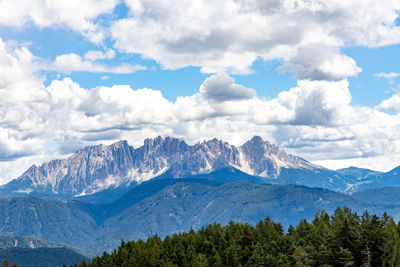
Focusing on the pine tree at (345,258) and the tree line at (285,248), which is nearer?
the pine tree at (345,258)

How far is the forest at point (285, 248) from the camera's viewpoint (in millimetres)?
135500

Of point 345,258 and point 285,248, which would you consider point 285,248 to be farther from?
point 345,258

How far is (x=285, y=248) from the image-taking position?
15750 cm

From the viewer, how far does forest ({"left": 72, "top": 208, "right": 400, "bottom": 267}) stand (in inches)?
5335

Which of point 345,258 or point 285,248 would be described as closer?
point 345,258

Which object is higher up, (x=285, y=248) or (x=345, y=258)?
(x=345, y=258)

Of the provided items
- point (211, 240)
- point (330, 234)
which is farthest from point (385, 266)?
point (211, 240)

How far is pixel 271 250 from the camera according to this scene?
158 m

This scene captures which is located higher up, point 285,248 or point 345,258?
point 345,258

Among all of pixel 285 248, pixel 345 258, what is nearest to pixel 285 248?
pixel 285 248

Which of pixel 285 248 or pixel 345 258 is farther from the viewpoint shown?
pixel 285 248

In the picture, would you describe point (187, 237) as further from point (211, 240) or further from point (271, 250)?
point (271, 250)

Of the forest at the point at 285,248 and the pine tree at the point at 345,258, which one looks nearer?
the pine tree at the point at 345,258

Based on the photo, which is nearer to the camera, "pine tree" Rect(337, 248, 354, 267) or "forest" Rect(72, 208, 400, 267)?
"pine tree" Rect(337, 248, 354, 267)
